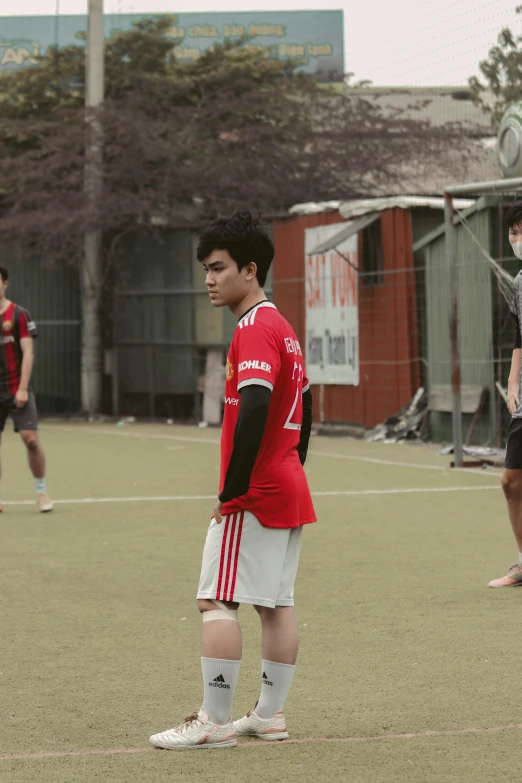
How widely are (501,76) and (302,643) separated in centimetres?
2107

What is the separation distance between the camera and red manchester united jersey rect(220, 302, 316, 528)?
455 centimetres

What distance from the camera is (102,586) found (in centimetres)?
786

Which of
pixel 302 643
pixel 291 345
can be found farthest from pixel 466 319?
pixel 291 345

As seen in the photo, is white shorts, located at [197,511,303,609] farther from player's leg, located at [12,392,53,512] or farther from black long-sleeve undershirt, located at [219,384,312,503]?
player's leg, located at [12,392,53,512]

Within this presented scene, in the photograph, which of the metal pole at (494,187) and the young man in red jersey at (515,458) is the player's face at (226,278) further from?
the metal pole at (494,187)

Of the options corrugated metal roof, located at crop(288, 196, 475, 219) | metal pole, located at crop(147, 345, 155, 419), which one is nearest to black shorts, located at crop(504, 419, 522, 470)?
corrugated metal roof, located at crop(288, 196, 475, 219)

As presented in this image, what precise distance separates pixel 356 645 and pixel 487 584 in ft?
5.75

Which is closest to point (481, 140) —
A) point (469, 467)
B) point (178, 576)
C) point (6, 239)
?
point (6, 239)

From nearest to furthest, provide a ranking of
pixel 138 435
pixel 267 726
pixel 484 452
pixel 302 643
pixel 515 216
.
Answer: pixel 267 726 < pixel 302 643 < pixel 515 216 < pixel 484 452 < pixel 138 435

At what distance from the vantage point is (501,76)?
2583 cm

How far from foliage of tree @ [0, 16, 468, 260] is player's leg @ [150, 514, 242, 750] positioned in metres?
18.3

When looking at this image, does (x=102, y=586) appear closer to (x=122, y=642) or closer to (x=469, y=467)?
(x=122, y=642)

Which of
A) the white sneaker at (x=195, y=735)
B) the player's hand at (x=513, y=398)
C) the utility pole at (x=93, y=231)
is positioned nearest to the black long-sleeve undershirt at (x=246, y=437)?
the white sneaker at (x=195, y=735)

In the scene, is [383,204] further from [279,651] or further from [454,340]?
[279,651]
